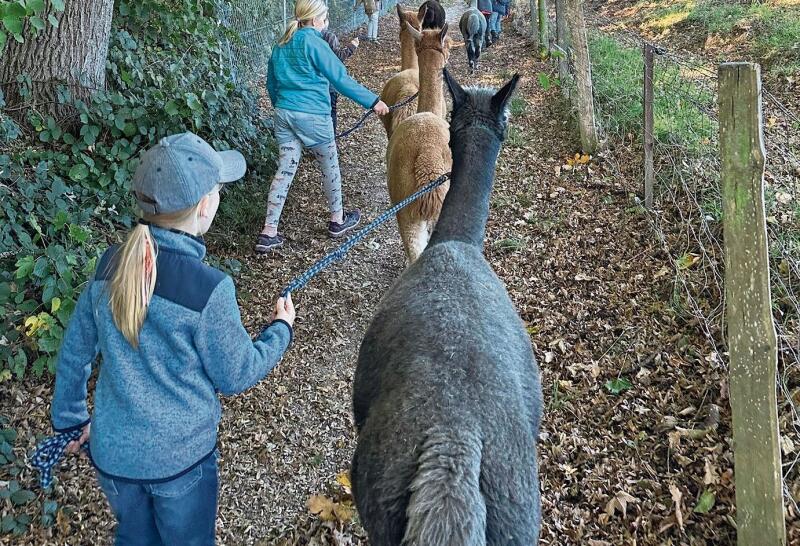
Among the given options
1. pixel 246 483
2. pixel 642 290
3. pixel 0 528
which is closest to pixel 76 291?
pixel 0 528

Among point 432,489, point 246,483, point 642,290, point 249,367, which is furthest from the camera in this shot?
point 642,290

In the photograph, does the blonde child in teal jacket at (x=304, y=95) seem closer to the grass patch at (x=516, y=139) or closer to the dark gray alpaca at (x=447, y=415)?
the grass patch at (x=516, y=139)

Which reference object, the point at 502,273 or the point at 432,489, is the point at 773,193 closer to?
the point at 502,273

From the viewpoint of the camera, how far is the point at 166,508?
197cm

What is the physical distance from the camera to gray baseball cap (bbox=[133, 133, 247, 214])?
1826mm

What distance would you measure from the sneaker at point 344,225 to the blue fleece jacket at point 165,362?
372cm

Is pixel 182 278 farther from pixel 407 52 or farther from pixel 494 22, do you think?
pixel 494 22

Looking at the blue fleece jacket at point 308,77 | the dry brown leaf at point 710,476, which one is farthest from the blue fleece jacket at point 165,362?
the blue fleece jacket at point 308,77

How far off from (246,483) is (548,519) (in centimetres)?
166

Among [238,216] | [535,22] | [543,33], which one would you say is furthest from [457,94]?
[535,22]

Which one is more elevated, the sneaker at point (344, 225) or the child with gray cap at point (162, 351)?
the child with gray cap at point (162, 351)

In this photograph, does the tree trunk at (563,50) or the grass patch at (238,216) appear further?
the tree trunk at (563,50)

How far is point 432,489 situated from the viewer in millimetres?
1521

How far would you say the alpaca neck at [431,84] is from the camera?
207 inches
